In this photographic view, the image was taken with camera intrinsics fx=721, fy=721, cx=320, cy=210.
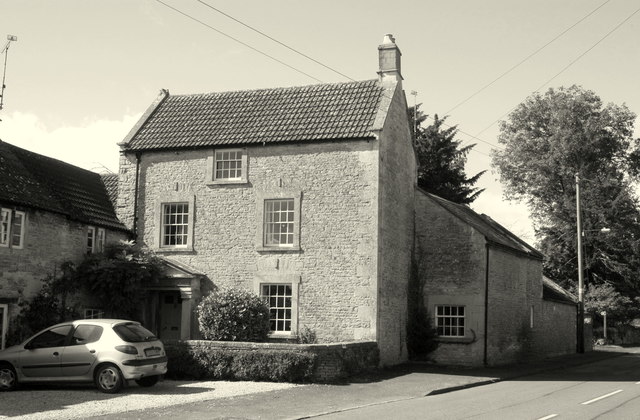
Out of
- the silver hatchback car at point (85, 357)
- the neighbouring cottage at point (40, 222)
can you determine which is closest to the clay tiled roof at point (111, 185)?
the neighbouring cottage at point (40, 222)

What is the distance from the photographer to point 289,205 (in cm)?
2555

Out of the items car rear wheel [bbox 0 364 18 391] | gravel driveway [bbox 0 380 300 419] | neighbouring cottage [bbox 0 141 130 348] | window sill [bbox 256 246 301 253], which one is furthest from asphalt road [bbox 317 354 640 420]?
neighbouring cottage [bbox 0 141 130 348]

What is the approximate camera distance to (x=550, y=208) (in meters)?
52.6

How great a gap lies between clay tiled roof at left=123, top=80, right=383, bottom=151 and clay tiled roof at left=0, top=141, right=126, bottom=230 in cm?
234

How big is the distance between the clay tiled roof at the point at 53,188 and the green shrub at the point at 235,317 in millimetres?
5576

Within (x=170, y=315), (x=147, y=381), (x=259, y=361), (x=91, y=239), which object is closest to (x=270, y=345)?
(x=259, y=361)

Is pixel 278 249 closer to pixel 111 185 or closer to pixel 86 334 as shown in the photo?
pixel 111 185

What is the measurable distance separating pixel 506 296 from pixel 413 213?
5.67 metres

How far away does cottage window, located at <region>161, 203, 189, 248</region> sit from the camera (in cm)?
2673

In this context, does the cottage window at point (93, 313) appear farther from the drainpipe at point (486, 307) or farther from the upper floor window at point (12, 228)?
the drainpipe at point (486, 307)

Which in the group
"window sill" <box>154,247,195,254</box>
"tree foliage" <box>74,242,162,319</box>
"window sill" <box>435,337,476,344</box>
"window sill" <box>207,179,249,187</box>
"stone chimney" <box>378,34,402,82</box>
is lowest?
"window sill" <box>435,337,476,344</box>

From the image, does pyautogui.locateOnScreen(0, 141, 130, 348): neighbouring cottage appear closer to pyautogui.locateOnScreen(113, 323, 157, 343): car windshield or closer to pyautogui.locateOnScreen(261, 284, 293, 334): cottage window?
pyautogui.locateOnScreen(113, 323, 157, 343): car windshield

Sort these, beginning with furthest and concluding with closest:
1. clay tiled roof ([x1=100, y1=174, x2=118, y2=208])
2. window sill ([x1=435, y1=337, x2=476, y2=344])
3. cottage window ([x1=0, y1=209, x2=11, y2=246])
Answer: clay tiled roof ([x1=100, y1=174, x2=118, y2=208]), window sill ([x1=435, y1=337, x2=476, y2=344]), cottage window ([x1=0, y1=209, x2=11, y2=246])

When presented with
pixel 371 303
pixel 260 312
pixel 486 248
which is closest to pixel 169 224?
pixel 260 312
